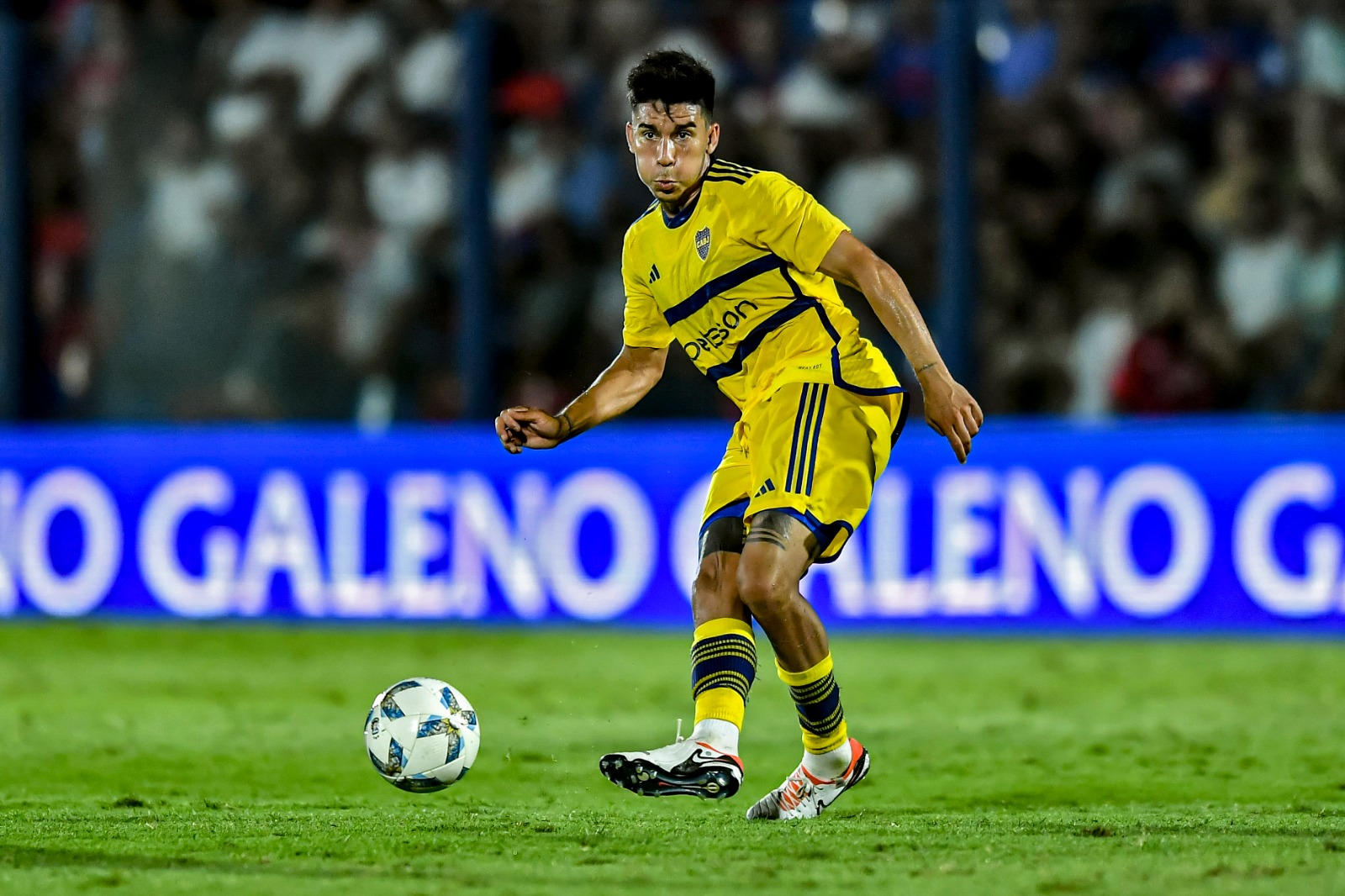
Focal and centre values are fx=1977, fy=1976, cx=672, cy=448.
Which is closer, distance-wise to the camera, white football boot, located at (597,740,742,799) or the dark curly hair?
white football boot, located at (597,740,742,799)

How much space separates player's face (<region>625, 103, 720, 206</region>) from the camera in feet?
16.3

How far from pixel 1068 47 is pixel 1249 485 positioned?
90.7 inches

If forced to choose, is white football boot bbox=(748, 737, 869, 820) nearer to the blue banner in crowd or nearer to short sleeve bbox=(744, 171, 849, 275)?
short sleeve bbox=(744, 171, 849, 275)

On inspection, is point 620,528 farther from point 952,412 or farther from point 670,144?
point 952,412

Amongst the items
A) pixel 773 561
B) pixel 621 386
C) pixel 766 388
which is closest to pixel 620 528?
pixel 621 386

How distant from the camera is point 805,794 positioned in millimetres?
5062

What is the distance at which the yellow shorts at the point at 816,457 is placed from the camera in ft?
16.2

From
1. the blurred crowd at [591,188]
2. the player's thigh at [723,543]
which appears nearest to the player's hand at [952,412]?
the player's thigh at [723,543]

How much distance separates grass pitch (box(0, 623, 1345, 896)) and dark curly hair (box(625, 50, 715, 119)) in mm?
1819

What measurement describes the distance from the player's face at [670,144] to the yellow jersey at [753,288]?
0.33 feet

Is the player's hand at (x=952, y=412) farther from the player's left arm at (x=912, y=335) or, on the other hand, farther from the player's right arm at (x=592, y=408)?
the player's right arm at (x=592, y=408)

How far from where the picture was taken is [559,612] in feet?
31.8

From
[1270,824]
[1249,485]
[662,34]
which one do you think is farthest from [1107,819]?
[662,34]

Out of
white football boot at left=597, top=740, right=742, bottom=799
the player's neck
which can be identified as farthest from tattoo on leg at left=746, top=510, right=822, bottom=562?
the player's neck
